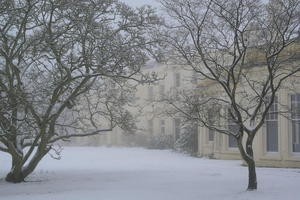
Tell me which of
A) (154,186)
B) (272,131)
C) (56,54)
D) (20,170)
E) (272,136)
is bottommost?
(154,186)

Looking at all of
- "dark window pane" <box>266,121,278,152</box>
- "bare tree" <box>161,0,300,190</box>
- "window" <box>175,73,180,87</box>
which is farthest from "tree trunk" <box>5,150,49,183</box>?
"window" <box>175,73,180,87</box>

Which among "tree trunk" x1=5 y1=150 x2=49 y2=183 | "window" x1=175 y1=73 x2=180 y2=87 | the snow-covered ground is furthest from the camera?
"window" x1=175 y1=73 x2=180 y2=87

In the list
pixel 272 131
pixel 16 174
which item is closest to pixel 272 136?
pixel 272 131

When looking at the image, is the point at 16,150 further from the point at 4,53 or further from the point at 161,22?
the point at 161,22

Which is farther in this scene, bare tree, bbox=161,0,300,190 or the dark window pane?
the dark window pane

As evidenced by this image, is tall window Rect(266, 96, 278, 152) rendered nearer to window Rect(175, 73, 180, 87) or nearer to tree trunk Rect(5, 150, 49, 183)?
tree trunk Rect(5, 150, 49, 183)

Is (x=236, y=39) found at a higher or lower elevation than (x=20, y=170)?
higher

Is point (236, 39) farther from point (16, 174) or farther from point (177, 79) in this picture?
point (177, 79)

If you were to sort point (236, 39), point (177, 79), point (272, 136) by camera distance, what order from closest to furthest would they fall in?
point (236, 39) < point (272, 136) < point (177, 79)

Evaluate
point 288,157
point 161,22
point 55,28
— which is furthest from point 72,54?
point 288,157

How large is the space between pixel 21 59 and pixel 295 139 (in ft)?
42.9

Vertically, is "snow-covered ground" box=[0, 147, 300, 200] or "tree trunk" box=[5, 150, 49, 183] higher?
"tree trunk" box=[5, 150, 49, 183]

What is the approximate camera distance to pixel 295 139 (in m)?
21.9

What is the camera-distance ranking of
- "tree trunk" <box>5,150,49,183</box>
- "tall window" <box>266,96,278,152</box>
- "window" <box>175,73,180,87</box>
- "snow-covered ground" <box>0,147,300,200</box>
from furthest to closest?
"window" <box>175,73,180,87</box>
"tall window" <box>266,96,278,152</box>
"tree trunk" <box>5,150,49,183</box>
"snow-covered ground" <box>0,147,300,200</box>
